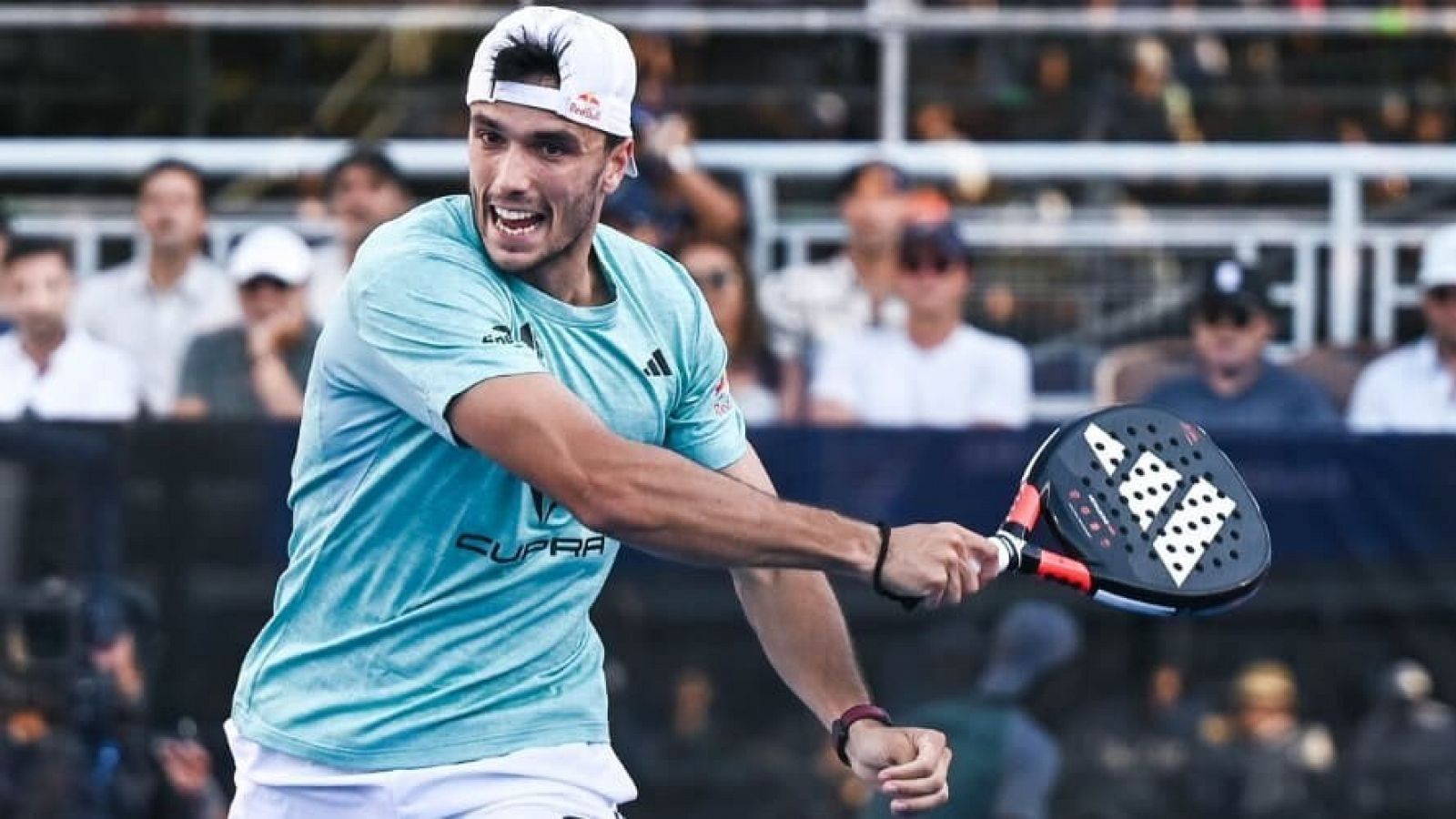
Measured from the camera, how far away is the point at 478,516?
438cm

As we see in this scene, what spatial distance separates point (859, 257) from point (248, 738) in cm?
419

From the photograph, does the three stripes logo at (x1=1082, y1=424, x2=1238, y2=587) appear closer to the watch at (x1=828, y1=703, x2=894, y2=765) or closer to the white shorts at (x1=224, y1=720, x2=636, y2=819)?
the watch at (x1=828, y1=703, x2=894, y2=765)

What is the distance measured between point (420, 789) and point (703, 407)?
850 millimetres

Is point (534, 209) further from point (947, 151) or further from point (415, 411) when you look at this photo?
point (947, 151)

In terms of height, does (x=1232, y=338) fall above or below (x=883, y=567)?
below

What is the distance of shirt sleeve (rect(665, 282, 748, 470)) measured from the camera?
4664 millimetres

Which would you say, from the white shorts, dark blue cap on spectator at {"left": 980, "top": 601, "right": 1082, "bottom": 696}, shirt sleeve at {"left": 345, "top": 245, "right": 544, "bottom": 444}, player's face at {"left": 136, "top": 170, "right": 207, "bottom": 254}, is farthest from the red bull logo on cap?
player's face at {"left": 136, "top": 170, "right": 207, "bottom": 254}

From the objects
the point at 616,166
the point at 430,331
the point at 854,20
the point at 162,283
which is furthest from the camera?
the point at 854,20

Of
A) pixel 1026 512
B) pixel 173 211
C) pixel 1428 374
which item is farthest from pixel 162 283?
pixel 1026 512

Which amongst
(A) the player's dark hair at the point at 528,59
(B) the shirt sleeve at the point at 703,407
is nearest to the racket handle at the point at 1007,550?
(B) the shirt sleeve at the point at 703,407

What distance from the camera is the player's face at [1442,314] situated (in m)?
7.95

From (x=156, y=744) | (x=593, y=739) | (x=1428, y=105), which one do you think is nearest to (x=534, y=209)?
(x=593, y=739)

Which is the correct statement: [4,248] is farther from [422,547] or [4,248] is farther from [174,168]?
[422,547]

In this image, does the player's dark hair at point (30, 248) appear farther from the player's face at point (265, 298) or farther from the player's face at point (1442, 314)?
the player's face at point (1442, 314)
